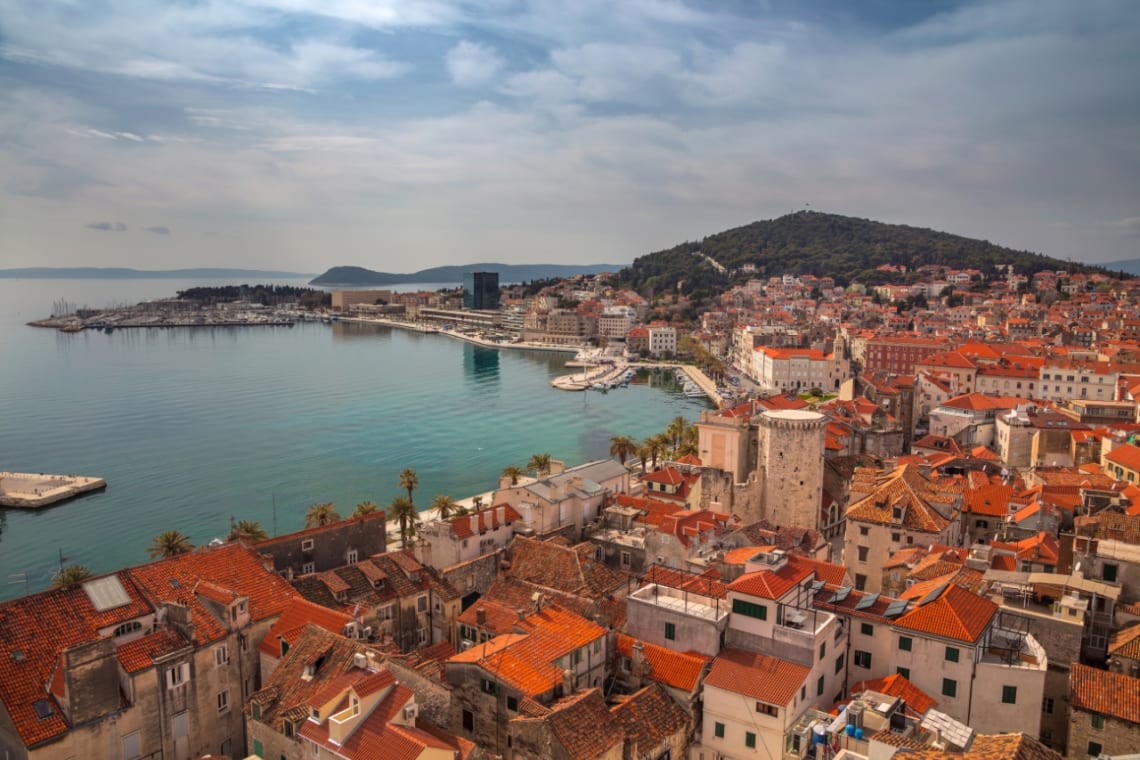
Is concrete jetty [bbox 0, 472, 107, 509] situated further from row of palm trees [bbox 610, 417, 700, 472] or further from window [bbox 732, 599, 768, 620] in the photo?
window [bbox 732, 599, 768, 620]

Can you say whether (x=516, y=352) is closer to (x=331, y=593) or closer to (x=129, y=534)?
(x=129, y=534)

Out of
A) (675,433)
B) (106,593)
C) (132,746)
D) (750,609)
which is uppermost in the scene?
(106,593)

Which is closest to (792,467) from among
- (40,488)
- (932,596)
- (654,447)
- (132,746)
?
(932,596)

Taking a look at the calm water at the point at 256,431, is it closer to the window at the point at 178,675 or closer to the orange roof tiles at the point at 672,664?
the window at the point at 178,675

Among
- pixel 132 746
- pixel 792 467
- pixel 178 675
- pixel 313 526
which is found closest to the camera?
pixel 132 746

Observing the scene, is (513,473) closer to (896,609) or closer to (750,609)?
(750,609)

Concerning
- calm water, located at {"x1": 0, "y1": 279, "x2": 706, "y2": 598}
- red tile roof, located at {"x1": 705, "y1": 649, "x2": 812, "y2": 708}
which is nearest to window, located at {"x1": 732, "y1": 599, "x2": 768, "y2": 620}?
red tile roof, located at {"x1": 705, "y1": 649, "x2": 812, "y2": 708}

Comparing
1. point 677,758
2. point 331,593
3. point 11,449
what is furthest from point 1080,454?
point 11,449
